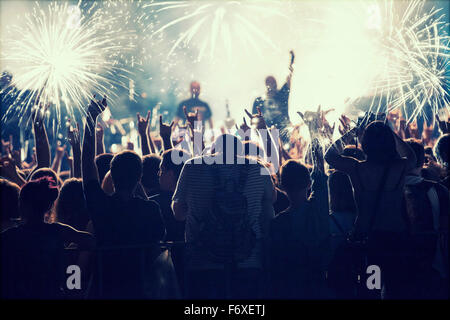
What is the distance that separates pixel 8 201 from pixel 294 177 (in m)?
2.17

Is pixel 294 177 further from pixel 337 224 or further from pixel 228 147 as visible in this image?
pixel 228 147

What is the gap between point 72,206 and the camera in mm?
3496

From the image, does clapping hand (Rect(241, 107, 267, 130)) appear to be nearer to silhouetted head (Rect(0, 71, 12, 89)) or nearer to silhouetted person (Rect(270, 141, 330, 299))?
silhouetted person (Rect(270, 141, 330, 299))

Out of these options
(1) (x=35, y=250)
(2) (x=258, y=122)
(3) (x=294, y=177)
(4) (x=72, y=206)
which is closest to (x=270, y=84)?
(2) (x=258, y=122)

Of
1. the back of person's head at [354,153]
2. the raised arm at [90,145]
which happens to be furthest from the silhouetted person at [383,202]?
the raised arm at [90,145]

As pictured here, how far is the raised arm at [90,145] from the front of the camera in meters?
3.39

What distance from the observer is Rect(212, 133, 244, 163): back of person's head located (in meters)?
3.26

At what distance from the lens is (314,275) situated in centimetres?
335

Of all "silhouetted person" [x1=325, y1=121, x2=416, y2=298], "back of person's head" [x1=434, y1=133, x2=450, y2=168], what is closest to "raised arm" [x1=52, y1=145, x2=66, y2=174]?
"silhouetted person" [x1=325, y1=121, x2=416, y2=298]

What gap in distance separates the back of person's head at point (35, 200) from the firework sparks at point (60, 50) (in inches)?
104

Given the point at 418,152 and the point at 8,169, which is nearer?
the point at 418,152

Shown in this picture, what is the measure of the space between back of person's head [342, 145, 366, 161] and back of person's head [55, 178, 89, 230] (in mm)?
2123
